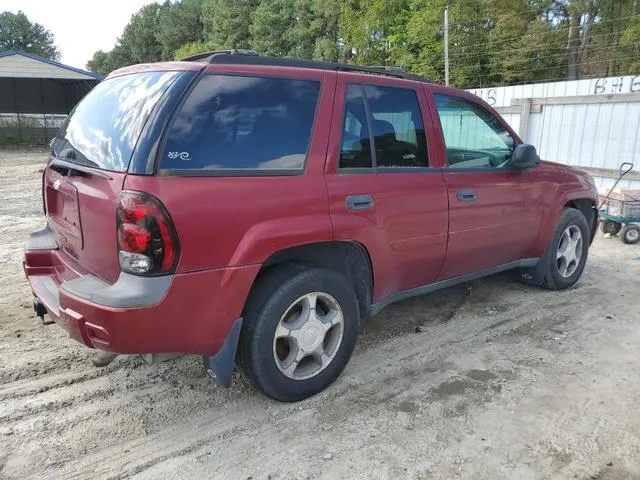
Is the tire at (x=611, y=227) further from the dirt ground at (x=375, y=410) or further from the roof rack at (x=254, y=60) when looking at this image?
the roof rack at (x=254, y=60)

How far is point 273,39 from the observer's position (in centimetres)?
4769

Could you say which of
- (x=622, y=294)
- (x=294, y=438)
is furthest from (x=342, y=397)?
(x=622, y=294)

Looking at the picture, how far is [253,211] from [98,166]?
2.78 ft

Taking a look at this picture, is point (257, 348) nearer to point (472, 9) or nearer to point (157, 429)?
point (157, 429)

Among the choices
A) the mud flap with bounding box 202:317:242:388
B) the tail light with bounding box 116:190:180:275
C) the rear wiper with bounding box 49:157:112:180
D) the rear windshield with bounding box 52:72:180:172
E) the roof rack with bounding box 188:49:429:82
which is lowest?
the mud flap with bounding box 202:317:242:388

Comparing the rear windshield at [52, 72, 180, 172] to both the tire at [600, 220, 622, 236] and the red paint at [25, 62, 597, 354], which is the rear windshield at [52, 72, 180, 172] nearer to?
the red paint at [25, 62, 597, 354]

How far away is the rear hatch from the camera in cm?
255

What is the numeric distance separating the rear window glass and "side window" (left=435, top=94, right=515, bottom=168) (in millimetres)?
1305

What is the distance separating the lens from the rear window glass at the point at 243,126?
254 centimetres

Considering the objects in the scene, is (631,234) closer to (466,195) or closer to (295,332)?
(466,195)

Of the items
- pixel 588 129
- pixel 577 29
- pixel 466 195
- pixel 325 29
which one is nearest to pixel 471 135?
pixel 466 195

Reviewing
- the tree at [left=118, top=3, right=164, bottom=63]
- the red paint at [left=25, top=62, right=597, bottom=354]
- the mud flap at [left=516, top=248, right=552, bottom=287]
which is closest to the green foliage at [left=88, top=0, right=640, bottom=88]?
the mud flap at [left=516, top=248, right=552, bottom=287]

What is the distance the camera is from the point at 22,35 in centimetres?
7538

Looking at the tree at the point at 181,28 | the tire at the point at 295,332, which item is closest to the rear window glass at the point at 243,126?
the tire at the point at 295,332
